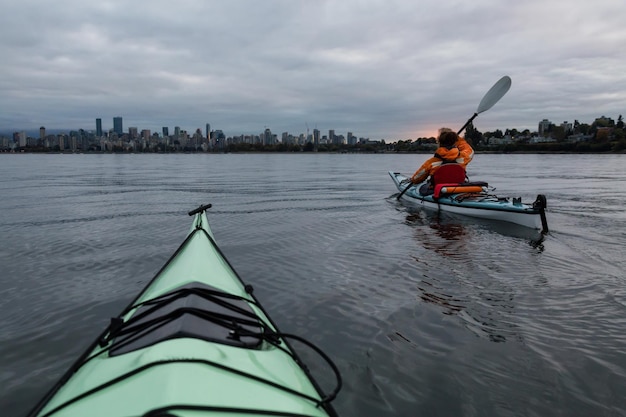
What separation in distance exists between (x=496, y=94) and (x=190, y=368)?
16.7 m

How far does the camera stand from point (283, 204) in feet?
54.2

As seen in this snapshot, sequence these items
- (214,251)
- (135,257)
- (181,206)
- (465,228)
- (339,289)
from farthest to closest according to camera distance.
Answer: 1. (181,206)
2. (465,228)
3. (135,257)
4. (339,289)
5. (214,251)

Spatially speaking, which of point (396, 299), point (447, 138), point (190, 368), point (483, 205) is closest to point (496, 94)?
point (447, 138)

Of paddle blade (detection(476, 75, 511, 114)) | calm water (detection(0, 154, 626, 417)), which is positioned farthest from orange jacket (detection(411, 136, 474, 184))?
paddle blade (detection(476, 75, 511, 114))

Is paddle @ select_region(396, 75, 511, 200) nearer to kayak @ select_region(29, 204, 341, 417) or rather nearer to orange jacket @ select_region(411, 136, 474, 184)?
orange jacket @ select_region(411, 136, 474, 184)

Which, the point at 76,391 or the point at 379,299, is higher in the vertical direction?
the point at 76,391

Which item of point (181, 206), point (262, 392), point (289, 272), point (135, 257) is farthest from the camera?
point (181, 206)

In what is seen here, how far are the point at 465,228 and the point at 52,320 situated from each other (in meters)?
9.68

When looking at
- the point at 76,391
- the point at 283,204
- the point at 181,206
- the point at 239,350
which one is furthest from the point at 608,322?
the point at 181,206

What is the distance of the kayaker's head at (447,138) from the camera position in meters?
13.0

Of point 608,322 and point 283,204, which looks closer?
point 608,322

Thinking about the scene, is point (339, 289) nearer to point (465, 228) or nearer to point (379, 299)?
point (379, 299)

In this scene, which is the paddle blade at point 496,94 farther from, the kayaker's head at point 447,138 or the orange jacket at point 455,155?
the kayaker's head at point 447,138

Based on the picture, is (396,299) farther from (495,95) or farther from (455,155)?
(495,95)
